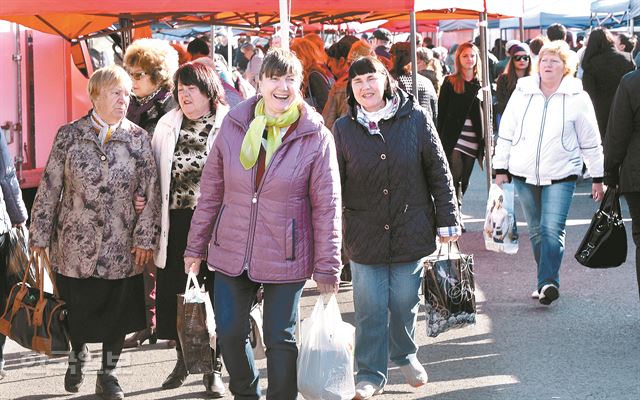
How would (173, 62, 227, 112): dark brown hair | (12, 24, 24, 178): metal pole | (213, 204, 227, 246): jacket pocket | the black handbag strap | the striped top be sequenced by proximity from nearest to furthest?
1. (213, 204, 227, 246): jacket pocket
2. (173, 62, 227, 112): dark brown hair
3. the black handbag strap
4. the striped top
5. (12, 24, 24, 178): metal pole

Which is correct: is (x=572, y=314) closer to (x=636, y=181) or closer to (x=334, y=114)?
(x=636, y=181)

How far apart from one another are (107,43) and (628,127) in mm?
8925

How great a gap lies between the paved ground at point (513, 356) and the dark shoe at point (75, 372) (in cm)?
5

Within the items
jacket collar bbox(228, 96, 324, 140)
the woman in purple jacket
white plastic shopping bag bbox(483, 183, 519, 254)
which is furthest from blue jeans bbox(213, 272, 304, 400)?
white plastic shopping bag bbox(483, 183, 519, 254)

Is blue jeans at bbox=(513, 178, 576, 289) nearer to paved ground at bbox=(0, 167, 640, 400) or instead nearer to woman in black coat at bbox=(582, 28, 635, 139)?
paved ground at bbox=(0, 167, 640, 400)

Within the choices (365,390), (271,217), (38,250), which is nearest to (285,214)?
(271,217)

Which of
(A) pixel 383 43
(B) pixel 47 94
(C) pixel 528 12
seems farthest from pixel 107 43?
(C) pixel 528 12

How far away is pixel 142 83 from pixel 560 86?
2965mm

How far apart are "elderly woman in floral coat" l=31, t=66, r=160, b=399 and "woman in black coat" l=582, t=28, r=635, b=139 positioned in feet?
28.0

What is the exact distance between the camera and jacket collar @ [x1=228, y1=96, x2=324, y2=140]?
532cm

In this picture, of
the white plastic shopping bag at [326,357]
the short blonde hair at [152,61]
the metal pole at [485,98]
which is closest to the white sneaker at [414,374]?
the white plastic shopping bag at [326,357]

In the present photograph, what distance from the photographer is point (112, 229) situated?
620cm

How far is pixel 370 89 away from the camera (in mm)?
5957

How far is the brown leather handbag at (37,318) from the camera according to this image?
6.25 meters
